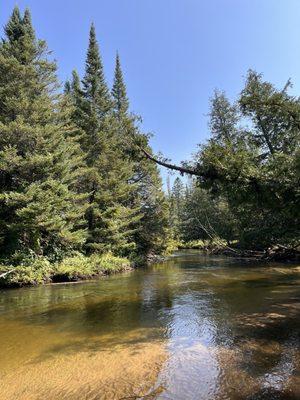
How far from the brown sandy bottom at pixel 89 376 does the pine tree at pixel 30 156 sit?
1335 cm

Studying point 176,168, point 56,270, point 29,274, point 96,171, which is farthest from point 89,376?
point 96,171

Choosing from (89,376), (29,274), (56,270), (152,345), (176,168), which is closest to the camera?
(89,376)

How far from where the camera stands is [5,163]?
21.6 metres

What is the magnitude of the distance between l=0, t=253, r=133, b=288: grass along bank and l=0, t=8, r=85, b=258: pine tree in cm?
124

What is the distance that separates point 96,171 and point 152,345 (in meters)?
22.8

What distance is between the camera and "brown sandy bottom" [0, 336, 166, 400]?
6.51 m

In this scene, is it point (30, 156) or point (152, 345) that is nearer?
point (152, 345)

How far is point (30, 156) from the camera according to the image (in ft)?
74.5

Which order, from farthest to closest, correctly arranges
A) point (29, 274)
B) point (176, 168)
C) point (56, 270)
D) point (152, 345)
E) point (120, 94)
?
1. point (120, 94)
2. point (56, 270)
3. point (29, 274)
4. point (176, 168)
5. point (152, 345)

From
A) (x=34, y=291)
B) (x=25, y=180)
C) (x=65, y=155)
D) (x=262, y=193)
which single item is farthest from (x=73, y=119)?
(x=262, y=193)

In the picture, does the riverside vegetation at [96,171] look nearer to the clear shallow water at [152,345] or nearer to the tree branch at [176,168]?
the tree branch at [176,168]

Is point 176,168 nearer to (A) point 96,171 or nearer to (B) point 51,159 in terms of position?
(B) point 51,159

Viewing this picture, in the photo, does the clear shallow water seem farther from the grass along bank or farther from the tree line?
the tree line

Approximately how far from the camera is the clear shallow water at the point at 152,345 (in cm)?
666
